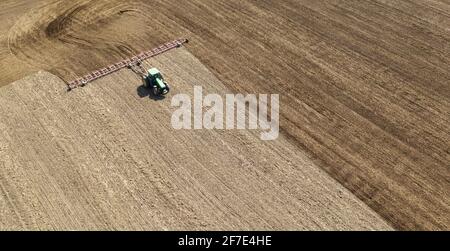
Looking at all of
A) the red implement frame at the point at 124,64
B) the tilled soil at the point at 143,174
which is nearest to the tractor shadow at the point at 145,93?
the tilled soil at the point at 143,174

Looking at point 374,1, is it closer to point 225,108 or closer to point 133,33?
point 225,108

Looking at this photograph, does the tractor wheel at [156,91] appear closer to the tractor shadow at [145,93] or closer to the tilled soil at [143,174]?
the tractor shadow at [145,93]

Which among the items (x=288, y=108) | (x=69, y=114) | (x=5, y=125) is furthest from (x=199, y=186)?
(x=5, y=125)

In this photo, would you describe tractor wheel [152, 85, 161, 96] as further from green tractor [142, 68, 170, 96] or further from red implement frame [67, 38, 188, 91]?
red implement frame [67, 38, 188, 91]

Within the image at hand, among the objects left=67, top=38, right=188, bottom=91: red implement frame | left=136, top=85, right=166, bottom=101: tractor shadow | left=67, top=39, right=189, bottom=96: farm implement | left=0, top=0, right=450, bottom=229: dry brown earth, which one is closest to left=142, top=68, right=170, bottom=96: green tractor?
left=67, top=39, right=189, bottom=96: farm implement

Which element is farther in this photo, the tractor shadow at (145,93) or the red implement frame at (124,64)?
the red implement frame at (124,64)

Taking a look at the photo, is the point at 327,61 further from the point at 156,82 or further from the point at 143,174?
the point at 143,174
